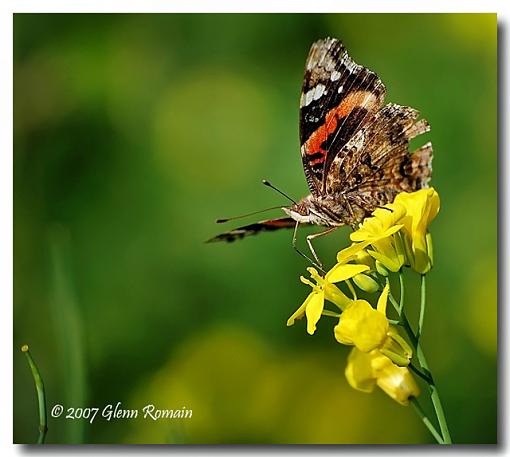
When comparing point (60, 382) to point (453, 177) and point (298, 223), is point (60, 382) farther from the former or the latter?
point (453, 177)

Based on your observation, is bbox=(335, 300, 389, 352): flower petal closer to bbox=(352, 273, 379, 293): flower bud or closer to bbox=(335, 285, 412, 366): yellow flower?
bbox=(335, 285, 412, 366): yellow flower

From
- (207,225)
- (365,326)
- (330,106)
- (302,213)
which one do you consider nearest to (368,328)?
(365,326)

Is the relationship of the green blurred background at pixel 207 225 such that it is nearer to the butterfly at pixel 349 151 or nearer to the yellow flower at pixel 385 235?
the butterfly at pixel 349 151

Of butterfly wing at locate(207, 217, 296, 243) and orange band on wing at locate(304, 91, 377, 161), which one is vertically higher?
orange band on wing at locate(304, 91, 377, 161)

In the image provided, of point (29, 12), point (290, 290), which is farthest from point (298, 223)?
point (29, 12)

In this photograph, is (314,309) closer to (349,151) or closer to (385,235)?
(385,235)

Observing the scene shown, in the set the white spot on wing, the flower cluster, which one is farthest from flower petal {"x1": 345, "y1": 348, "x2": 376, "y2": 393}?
the white spot on wing

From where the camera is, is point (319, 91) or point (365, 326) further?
point (319, 91)
